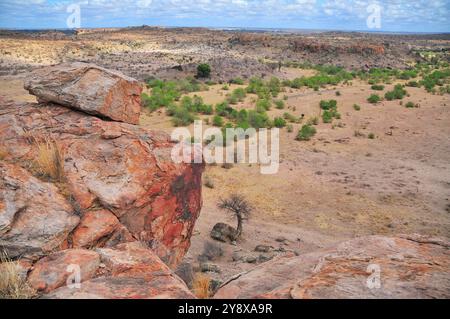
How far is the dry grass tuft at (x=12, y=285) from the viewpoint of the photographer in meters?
3.59

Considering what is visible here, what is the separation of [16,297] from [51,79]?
15.3 feet

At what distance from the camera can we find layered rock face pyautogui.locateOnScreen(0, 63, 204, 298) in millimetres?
4129

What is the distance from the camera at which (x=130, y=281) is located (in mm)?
3848

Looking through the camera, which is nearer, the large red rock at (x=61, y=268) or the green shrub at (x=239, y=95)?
the large red rock at (x=61, y=268)

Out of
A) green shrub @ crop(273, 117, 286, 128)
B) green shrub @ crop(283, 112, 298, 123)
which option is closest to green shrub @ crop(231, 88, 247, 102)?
green shrub @ crop(283, 112, 298, 123)

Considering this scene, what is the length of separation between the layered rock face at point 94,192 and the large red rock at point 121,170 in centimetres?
2

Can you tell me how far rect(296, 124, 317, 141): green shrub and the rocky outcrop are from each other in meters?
13.8

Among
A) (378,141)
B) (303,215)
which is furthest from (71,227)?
(378,141)

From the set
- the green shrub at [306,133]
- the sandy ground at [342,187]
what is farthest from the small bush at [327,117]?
the green shrub at [306,133]

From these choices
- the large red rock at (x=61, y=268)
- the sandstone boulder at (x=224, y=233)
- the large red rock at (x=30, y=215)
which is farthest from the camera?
the sandstone boulder at (x=224, y=233)

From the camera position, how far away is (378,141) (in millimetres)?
18422

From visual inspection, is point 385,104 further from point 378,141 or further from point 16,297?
point 16,297

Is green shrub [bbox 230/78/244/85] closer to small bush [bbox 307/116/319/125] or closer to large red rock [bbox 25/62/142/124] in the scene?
small bush [bbox 307/116/319/125]

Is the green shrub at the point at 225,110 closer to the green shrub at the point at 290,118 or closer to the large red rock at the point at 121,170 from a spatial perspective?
the green shrub at the point at 290,118
